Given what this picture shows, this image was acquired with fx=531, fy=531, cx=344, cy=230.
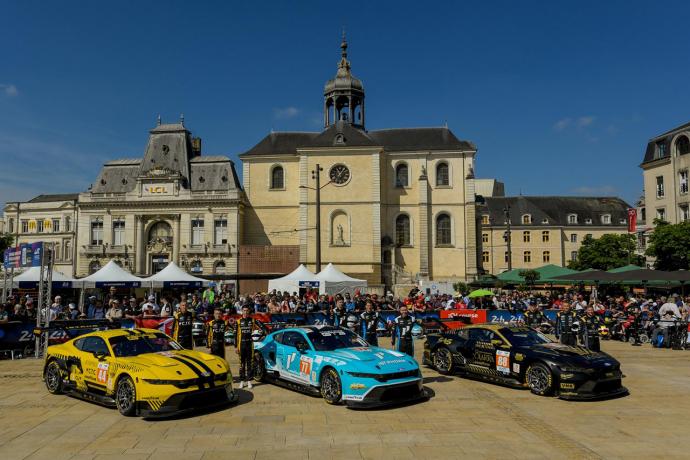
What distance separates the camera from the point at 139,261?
49594mm

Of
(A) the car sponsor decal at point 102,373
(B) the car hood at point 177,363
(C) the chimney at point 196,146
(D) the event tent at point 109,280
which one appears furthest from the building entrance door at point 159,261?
(B) the car hood at point 177,363

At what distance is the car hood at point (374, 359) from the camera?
384 inches

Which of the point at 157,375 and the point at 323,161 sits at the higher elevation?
the point at 323,161

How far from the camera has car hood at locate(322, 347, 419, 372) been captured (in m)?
9.74

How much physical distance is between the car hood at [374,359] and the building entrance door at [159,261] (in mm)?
42756

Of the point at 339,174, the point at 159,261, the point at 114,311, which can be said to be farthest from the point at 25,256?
the point at 339,174

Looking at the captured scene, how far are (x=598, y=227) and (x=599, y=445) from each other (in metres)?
75.0

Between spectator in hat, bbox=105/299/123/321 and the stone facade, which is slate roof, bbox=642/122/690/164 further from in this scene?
spectator in hat, bbox=105/299/123/321

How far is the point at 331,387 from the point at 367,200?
40406 millimetres

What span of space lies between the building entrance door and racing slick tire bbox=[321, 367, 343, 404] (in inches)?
1684

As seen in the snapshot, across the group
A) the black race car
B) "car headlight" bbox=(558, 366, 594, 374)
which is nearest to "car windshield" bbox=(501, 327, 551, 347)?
the black race car

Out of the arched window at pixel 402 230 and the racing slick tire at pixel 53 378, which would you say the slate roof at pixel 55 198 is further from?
the racing slick tire at pixel 53 378

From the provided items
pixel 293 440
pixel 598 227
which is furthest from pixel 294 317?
pixel 598 227

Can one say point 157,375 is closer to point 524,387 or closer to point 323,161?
point 524,387
